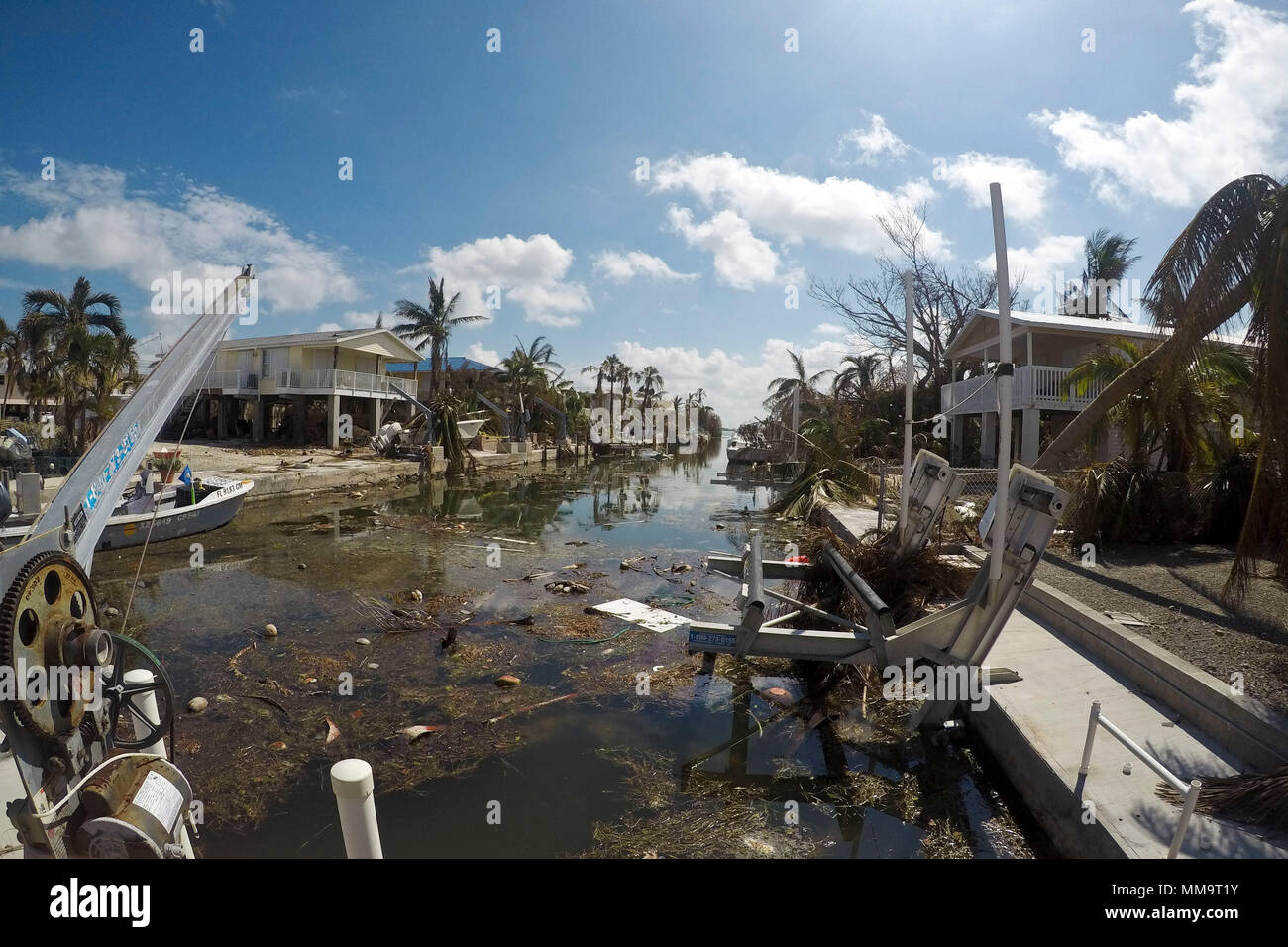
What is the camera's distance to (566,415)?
47.5 metres

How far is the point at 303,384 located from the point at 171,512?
21.8m

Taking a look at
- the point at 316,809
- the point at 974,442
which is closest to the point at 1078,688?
the point at 316,809

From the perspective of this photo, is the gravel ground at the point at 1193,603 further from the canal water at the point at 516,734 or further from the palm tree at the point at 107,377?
the palm tree at the point at 107,377

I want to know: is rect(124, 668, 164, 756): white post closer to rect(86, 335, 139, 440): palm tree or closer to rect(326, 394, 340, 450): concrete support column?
rect(86, 335, 139, 440): palm tree

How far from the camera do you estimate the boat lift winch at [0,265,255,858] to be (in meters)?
2.57

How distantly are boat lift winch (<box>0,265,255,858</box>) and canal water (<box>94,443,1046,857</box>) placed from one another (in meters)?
1.63

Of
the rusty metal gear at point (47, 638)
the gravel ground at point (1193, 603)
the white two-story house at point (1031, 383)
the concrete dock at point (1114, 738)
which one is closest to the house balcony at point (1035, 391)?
the white two-story house at point (1031, 383)

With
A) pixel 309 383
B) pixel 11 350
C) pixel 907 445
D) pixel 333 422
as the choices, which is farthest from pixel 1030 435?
pixel 11 350

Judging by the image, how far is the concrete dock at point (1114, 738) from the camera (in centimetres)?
372

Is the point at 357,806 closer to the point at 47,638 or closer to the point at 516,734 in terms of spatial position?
the point at 47,638

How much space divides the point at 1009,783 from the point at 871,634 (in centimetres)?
140

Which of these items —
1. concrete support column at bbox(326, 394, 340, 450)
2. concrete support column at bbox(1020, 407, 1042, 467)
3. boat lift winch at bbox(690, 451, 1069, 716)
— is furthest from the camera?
concrete support column at bbox(326, 394, 340, 450)

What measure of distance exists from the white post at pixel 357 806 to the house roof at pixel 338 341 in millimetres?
35363

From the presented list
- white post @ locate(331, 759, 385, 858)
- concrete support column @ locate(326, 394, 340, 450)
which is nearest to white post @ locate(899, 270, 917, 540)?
white post @ locate(331, 759, 385, 858)
